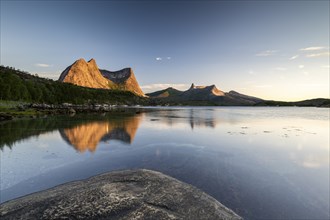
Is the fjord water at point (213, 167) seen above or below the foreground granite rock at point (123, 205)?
below

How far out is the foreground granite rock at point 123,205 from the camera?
605 cm

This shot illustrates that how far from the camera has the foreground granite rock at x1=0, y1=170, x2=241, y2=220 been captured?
6047 millimetres

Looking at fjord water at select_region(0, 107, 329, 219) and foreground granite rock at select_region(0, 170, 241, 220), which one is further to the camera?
fjord water at select_region(0, 107, 329, 219)

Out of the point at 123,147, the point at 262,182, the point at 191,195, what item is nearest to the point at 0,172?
the point at 123,147

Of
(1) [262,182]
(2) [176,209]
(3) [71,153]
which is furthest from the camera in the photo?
(3) [71,153]

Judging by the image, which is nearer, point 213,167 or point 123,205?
point 123,205

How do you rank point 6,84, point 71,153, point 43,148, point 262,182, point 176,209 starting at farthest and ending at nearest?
1. point 6,84
2. point 43,148
3. point 71,153
4. point 262,182
5. point 176,209

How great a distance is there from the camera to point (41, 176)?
14.1m

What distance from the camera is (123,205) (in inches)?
257

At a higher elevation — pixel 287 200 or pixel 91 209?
pixel 91 209

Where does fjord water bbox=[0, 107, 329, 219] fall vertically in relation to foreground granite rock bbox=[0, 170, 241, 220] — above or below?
below

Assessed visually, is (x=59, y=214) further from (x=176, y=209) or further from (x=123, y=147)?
(x=123, y=147)

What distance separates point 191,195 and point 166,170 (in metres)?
7.50

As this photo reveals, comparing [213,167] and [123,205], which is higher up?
[123,205]
